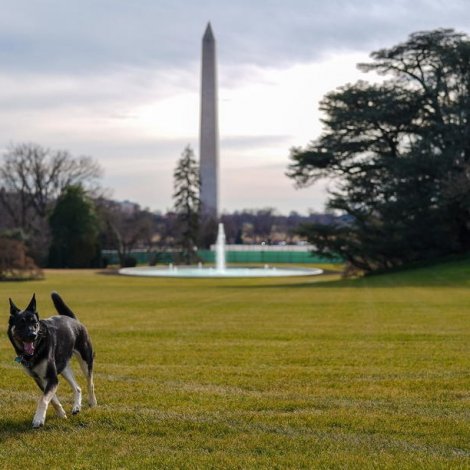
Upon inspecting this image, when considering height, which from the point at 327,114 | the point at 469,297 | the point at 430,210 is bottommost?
the point at 469,297

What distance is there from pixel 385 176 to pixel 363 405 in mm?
43365

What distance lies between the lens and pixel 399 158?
1935 inches

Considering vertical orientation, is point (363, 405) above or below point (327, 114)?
below

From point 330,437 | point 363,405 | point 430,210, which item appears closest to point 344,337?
point 363,405

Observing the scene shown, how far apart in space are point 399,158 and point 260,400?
42136 mm

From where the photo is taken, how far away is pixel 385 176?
50.8 meters

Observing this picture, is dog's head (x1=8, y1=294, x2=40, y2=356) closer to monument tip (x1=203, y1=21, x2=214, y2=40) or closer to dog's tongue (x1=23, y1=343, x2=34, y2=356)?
dog's tongue (x1=23, y1=343, x2=34, y2=356)

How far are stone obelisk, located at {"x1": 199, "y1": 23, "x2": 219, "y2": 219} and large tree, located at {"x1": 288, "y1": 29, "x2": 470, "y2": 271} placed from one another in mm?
21316

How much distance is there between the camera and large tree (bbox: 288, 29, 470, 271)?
161ft

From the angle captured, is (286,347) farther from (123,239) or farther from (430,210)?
(123,239)

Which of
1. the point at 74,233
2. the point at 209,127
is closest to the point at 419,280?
the point at 209,127

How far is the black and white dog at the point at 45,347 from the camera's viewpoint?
23.9 feet

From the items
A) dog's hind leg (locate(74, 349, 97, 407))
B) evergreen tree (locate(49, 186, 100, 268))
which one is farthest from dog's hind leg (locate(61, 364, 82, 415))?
evergreen tree (locate(49, 186, 100, 268))

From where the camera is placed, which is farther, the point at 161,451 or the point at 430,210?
the point at 430,210
